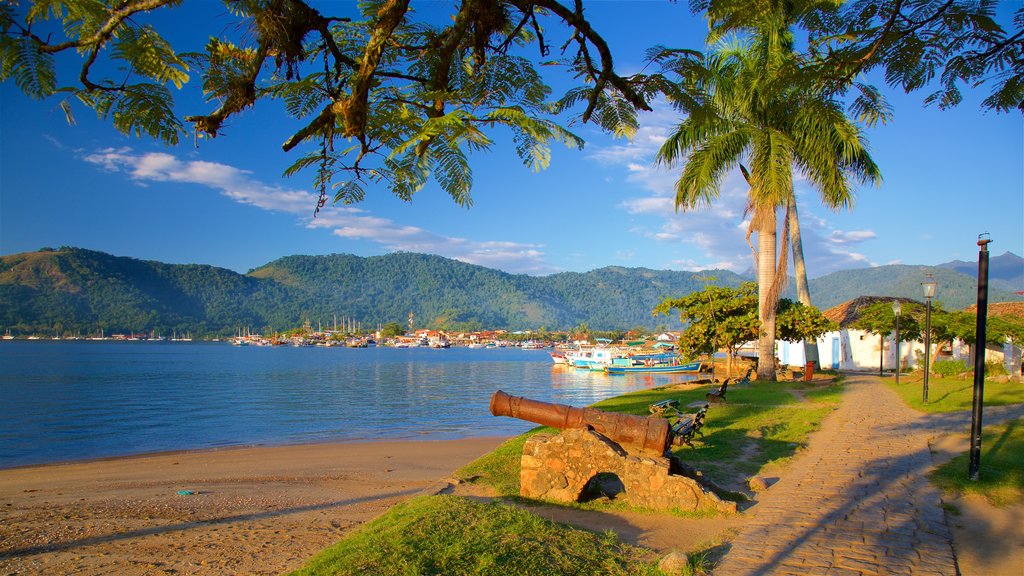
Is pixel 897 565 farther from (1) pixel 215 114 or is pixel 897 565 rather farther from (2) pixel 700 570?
(1) pixel 215 114

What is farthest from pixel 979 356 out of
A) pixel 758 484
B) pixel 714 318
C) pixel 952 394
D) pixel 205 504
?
pixel 714 318

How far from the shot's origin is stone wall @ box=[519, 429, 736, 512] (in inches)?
266

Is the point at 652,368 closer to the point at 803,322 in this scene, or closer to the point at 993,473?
the point at 803,322

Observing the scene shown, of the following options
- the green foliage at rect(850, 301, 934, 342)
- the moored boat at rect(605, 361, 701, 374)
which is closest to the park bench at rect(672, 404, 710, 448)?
the green foliage at rect(850, 301, 934, 342)

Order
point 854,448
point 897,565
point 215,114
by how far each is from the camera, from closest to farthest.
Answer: point 215,114 → point 897,565 → point 854,448

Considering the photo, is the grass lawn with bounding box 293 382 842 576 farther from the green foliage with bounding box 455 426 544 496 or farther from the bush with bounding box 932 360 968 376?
the bush with bounding box 932 360 968 376

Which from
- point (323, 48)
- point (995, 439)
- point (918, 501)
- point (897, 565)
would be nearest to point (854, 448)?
point (995, 439)

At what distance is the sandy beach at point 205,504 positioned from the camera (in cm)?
624

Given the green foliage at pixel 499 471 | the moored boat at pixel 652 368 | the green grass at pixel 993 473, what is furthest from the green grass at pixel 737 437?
the moored boat at pixel 652 368

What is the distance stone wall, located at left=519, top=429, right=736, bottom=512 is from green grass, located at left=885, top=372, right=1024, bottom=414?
8.76 m

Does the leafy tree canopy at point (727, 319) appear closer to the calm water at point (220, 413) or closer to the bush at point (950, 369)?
the bush at point (950, 369)

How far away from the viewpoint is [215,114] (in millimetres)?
2383

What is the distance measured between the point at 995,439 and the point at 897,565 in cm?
726

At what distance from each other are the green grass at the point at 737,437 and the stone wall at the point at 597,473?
421mm
